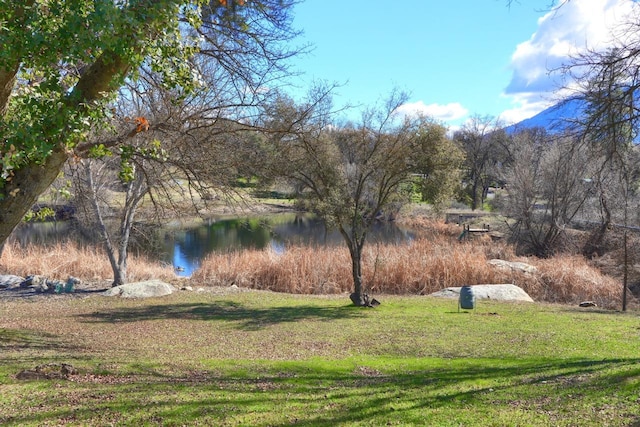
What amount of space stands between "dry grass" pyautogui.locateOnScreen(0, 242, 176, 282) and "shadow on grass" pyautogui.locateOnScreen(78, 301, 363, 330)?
19.9 feet

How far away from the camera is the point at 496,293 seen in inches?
714

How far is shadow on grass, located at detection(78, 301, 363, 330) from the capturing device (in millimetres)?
13062

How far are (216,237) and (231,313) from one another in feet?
69.7

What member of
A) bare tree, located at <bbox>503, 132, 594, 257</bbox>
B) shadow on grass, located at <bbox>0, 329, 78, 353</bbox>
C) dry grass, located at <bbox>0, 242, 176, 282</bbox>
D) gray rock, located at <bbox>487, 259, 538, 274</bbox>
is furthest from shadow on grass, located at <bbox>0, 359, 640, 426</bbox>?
bare tree, located at <bbox>503, 132, 594, 257</bbox>

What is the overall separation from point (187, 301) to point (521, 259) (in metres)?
15.8

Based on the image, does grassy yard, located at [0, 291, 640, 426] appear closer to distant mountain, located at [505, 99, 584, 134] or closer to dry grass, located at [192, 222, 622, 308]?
distant mountain, located at [505, 99, 584, 134]

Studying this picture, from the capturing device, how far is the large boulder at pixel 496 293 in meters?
18.0

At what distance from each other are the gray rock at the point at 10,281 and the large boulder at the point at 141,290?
142 inches

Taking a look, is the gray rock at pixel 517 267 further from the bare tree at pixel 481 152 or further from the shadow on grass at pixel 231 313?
the bare tree at pixel 481 152

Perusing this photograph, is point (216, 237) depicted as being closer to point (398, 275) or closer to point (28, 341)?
point (398, 275)

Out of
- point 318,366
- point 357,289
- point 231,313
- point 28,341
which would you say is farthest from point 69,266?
point 318,366

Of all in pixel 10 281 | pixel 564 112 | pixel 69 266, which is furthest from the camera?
pixel 69 266

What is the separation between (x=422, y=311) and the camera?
571 inches

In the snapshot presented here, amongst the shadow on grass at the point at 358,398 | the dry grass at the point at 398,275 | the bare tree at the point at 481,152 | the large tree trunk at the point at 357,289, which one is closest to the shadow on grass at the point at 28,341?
the shadow on grass at the point at 358,398
